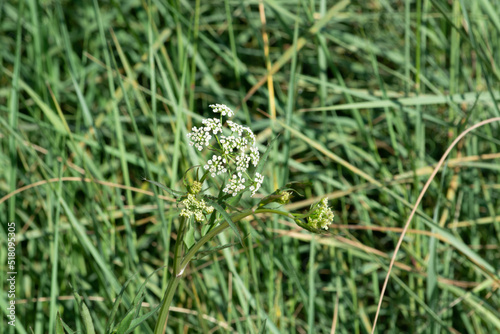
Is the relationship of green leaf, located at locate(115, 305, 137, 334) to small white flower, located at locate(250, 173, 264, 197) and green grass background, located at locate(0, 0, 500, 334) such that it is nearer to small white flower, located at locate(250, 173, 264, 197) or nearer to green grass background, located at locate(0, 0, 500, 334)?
small white flower, located at locate(250, 173, 264, 197)

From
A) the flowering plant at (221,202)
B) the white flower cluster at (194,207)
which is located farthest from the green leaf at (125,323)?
the white flower cluster at (194,207)

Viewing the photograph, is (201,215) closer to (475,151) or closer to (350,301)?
(350,301)

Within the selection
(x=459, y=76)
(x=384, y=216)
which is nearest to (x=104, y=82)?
(x=384, y=216)

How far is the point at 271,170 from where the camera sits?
124 centimetres

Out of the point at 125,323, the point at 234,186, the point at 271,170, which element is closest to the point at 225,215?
the point at 234,186

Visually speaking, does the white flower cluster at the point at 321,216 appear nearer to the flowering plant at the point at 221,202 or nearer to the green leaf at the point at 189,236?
the flowering plant at the point at 221,202

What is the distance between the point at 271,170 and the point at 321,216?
724 millimetres

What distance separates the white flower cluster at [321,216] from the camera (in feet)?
1.66

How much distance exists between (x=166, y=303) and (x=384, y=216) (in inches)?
38.3

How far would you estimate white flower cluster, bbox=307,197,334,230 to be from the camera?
0.51 meters

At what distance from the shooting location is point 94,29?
1.62 meters

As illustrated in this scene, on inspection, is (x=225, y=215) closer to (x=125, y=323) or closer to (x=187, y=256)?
(x=187, y=256)

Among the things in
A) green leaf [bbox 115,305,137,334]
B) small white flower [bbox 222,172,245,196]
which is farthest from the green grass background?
small white flower [bbox 222,172,245,196]

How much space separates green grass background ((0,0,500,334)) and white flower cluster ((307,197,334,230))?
0.48 metres
